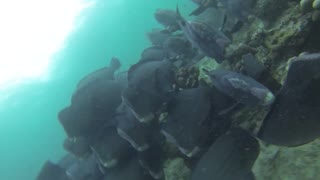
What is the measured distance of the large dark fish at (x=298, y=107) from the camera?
3344 mm

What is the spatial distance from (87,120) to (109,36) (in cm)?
2911

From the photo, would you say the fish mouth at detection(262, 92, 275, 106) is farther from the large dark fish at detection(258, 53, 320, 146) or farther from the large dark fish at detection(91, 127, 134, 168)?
the large dark fish at detection(91, 127, 134, 168)

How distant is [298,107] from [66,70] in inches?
1212

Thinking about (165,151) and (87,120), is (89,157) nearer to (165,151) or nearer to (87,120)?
(87,120)

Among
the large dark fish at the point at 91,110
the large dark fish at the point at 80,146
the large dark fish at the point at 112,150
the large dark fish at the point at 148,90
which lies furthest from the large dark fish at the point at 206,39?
the large dark fish at the point at 80,146

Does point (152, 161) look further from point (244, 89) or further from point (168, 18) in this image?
point (168, 18)

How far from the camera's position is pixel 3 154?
31.7 metres

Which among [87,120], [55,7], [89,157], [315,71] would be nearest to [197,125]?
[315,71]

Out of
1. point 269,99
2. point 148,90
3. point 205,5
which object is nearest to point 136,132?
point 148,90

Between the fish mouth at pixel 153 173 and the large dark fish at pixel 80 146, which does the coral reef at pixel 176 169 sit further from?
the large dark fish at pixel 80 146

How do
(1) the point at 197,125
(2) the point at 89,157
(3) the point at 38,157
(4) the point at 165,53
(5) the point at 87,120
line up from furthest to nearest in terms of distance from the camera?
(3) the point at 38,157 < (4) the point at 165,53 < (2) the point at 89,157 < (5) the point at 87,120 < (1) the point at 197,125

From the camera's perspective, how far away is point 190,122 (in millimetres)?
3988

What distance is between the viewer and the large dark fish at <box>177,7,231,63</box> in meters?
4.48

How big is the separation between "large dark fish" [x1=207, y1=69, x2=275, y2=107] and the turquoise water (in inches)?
1018
